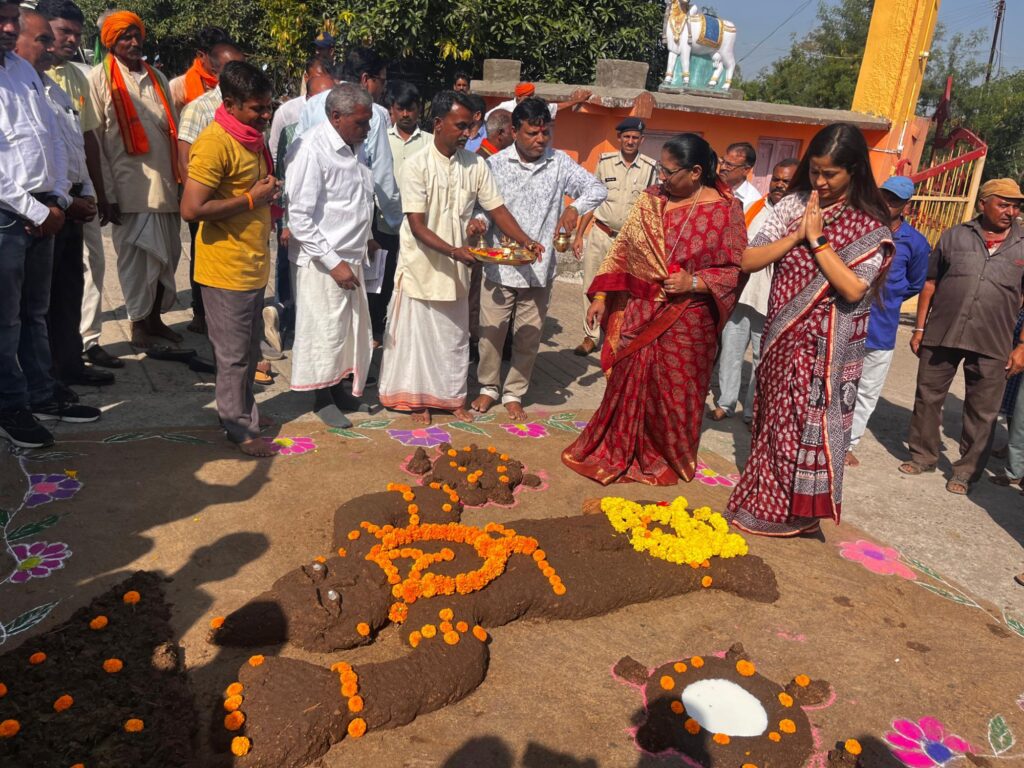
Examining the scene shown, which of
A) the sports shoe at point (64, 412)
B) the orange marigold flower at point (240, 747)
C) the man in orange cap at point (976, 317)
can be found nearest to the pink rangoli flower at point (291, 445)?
the sports shoe at point (64, 412)

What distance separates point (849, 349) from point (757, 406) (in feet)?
1.92

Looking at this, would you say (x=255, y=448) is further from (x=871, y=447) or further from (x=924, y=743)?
(x=871, y=447)

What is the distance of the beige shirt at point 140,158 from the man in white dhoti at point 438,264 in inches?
77.4

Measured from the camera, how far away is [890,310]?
5602 millimetres

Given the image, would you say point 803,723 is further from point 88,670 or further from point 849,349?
point 88,670

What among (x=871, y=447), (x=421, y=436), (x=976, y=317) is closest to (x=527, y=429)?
(x=421, y=436)

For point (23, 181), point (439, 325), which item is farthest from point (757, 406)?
point (23, 181)

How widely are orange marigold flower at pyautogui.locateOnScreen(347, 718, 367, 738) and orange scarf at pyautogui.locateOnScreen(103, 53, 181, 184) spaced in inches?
182

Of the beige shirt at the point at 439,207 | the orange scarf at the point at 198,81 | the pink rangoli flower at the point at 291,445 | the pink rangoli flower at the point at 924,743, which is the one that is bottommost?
the pink rangoli flower at the point at 924,743

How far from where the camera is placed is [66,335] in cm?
511

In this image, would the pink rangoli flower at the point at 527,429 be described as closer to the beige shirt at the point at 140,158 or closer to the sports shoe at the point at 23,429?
the sports shoe at the point at 23,429

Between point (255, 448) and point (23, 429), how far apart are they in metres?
1.22

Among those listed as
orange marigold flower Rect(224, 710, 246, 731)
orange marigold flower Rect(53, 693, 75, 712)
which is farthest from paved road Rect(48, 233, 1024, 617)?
orange marigold flower Rect(224, 710, 246, 731)

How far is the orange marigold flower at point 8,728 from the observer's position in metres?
2.35
